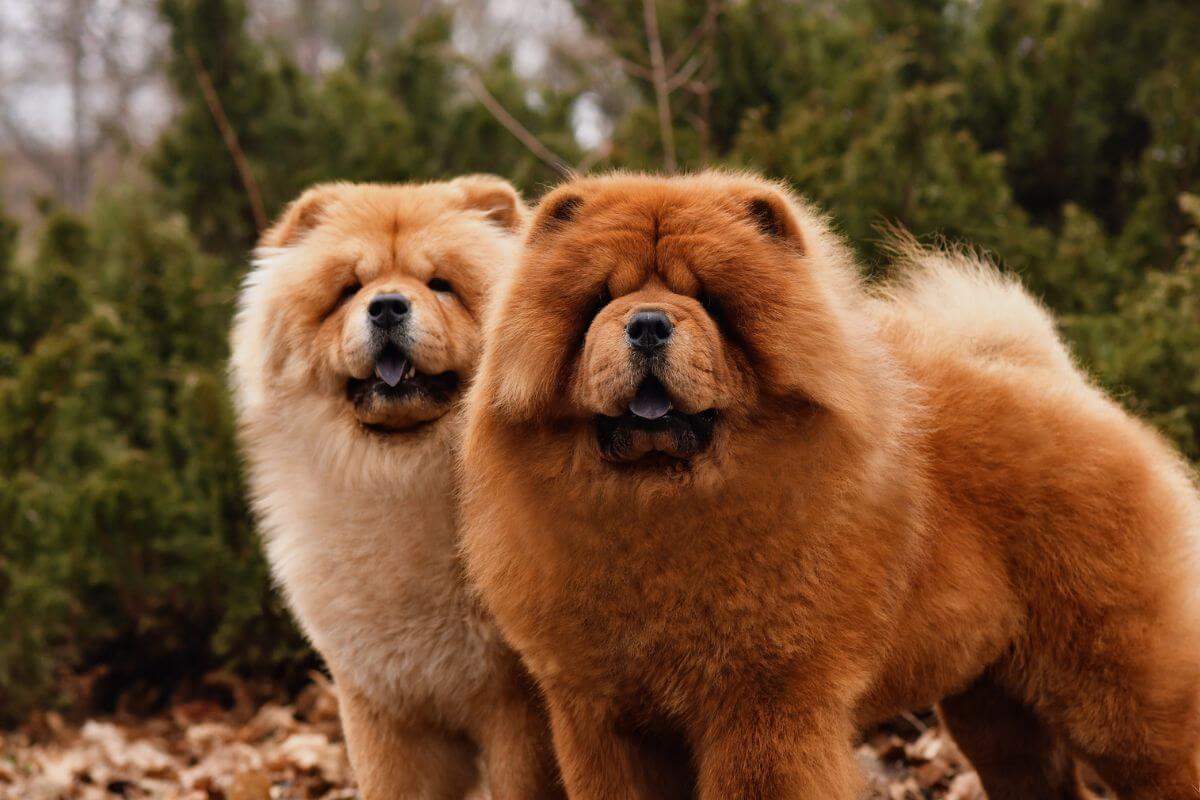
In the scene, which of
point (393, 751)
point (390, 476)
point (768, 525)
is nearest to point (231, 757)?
point (393, 751)

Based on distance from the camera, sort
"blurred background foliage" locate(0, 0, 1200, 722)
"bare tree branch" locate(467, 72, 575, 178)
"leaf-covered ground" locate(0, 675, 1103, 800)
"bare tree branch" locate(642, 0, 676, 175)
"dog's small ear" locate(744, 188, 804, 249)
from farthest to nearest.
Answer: "bare tree branch" locate(467, 72, 575, 178)
"bare tree branch" locate(642, 0, 676, 175)
"blurred background foliage" locate(0, 0, 1200, 722)
"leaf-covered ground" locate(0, 675, 1103, 800)
"dog's small ear" locate(744, 188, 804, 249)

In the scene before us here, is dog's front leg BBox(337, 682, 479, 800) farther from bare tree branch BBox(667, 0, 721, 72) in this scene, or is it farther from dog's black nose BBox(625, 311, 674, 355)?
bare tree branch BBox(667, 0, 721, 72)

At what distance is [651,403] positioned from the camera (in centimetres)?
262

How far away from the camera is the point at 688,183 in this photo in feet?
9.62

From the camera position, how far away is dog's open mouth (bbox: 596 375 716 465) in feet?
8.57

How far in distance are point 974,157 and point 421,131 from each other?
141 inches

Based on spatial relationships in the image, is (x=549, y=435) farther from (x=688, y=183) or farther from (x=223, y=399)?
(x=223, y=399)

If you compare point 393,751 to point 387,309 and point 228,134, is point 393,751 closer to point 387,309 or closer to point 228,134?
point 387,309

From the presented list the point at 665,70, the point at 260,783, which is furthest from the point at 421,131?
the point at 260,783

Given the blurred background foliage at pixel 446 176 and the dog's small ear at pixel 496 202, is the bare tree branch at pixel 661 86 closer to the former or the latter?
the blurred background foliage at pixel 446 176

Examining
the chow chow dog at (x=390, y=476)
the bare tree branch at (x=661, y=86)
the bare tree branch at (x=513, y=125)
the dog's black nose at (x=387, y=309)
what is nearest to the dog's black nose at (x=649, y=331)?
the chow chow dog at (x=390, y=476)

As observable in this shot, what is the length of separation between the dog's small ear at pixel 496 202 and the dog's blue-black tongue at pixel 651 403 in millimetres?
1447

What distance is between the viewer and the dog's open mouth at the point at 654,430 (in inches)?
103

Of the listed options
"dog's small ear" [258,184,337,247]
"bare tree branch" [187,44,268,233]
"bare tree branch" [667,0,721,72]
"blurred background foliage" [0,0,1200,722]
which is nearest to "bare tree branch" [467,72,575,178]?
"blurred background foliage" [0,0,1200,722]
